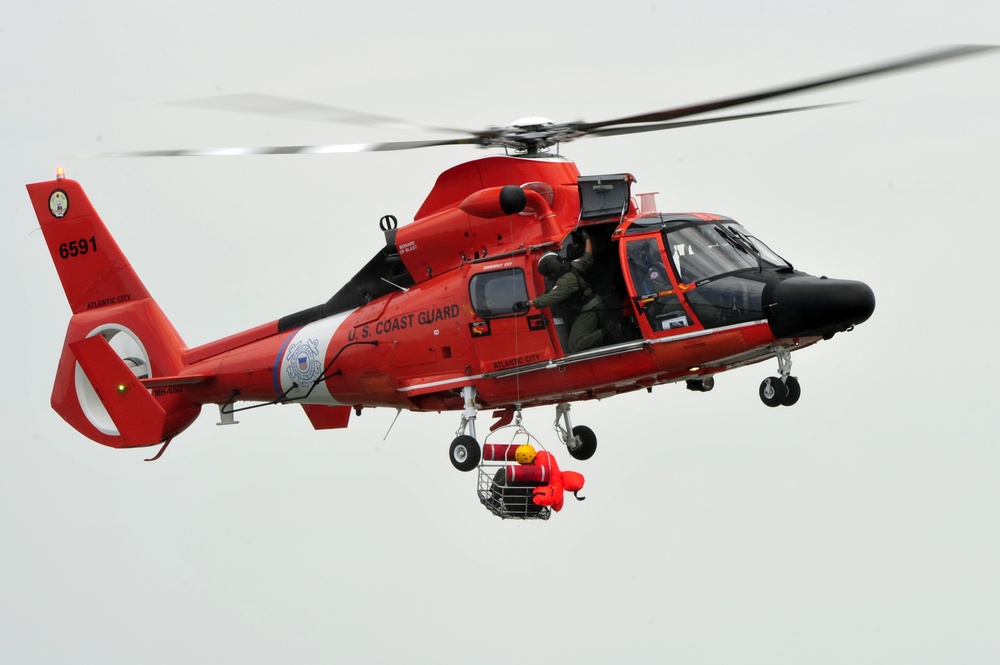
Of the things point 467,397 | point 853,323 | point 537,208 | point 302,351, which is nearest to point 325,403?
point 302,351

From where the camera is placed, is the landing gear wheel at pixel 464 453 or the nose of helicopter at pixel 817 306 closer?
the nose of helicopter at pixel 817 306

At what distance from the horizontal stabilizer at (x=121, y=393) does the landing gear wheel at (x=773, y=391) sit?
6813mm

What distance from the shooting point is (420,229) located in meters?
14.3

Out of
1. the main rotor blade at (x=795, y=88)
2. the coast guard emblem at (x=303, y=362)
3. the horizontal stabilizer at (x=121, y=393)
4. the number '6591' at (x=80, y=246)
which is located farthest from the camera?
the number '6591' at (x=80, y=246)

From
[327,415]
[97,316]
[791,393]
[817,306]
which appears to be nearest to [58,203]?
[97,316]

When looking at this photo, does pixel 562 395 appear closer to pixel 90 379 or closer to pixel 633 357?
pixel 633 357

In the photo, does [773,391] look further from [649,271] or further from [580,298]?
[580,298]

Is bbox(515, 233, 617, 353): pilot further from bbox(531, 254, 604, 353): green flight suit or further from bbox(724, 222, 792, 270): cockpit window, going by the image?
bbox(724, 222, 792, 270): cockpit window

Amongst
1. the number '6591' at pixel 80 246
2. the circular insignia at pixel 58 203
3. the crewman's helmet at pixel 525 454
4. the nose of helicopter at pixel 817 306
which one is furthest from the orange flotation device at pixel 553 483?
the circular insignia at pixel 58 203

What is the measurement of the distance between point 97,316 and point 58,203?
55.9 inches

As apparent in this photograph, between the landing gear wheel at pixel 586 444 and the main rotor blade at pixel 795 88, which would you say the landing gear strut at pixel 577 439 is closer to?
the landing gear wheel at pixel 586 444

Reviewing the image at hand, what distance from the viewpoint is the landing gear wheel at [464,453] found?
45.5 feet

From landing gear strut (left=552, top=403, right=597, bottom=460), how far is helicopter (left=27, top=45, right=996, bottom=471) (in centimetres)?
1

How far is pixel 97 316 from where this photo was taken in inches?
675
